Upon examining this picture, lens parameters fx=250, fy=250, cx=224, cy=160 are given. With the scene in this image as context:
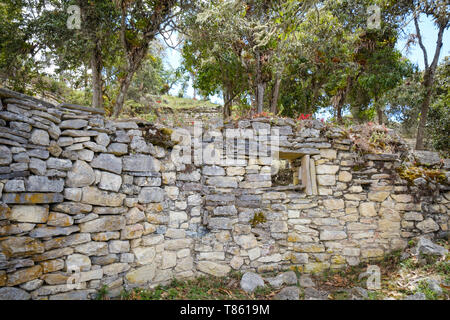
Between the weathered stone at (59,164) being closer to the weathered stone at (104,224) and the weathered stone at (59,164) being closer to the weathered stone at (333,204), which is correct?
the weathered stone at (104,224)

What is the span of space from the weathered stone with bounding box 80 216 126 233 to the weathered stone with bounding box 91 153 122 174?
0.61 meters

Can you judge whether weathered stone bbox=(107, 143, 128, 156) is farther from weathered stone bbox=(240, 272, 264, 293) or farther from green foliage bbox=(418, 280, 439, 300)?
green foliage bbox=(418, 280, 439, 300)

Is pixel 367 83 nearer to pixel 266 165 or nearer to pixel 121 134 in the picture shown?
pixel 266 165

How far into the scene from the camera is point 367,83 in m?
7.97

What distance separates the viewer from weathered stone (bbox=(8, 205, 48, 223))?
2566mm

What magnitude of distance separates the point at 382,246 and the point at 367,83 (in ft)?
18.6

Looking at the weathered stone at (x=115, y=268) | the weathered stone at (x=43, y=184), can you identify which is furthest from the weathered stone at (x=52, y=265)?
the weathered stone at (x=43, y=184)

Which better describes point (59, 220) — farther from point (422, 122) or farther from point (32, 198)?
point (422, 122)

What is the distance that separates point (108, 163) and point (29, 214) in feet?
3.23

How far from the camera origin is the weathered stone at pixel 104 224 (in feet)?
10.0

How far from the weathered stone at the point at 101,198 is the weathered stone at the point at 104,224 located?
0.18 meters

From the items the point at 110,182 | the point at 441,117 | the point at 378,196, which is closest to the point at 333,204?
the point at 378,196

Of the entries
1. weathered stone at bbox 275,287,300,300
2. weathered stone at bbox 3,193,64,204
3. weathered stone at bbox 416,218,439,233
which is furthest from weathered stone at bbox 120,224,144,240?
weathered stone at bbox 416,218,439,233
